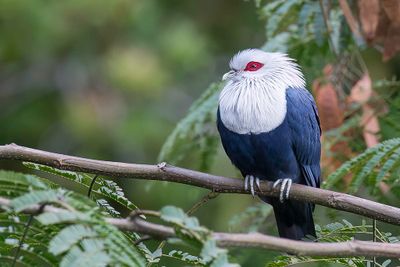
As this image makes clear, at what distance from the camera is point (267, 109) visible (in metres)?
4.33

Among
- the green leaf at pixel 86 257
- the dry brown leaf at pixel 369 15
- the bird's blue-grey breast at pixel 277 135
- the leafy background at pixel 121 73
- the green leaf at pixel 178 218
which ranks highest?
the leafy background at pixel 121 73

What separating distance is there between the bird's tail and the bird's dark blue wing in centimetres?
15

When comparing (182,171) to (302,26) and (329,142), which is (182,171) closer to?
(329,142)

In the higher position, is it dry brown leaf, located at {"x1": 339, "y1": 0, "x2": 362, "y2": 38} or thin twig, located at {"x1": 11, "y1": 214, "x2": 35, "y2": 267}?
dry brown leaf, located at {"x1": 339, "y1": 0, "x2": 362, "y2": 38}

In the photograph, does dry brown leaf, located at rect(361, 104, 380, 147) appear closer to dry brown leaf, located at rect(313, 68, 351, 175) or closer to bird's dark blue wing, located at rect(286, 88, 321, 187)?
dry brown leaf, located at rect(313, 68, 351, 175)

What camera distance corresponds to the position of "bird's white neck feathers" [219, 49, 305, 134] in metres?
4.29

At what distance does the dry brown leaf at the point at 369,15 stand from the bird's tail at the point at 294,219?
100cm

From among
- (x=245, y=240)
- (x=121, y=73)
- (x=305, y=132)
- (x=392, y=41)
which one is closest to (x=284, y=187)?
(x=305, y=132)

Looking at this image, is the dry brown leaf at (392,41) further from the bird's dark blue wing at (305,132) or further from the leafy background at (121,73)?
the leafy background at (121,73)

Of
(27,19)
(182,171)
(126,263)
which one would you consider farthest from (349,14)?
(27,19)

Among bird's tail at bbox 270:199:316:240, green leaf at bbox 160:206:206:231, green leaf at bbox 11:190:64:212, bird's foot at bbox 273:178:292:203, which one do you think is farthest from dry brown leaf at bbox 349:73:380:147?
green leaf at bbox 11:190:64:212

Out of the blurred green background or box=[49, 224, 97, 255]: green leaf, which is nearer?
box=[49, 224, 97, 255]: green leaf

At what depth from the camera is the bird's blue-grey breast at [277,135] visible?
14.1ft

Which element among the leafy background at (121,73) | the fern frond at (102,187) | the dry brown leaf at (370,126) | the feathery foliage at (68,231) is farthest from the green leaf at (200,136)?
the feathery foliage at (68,231)
